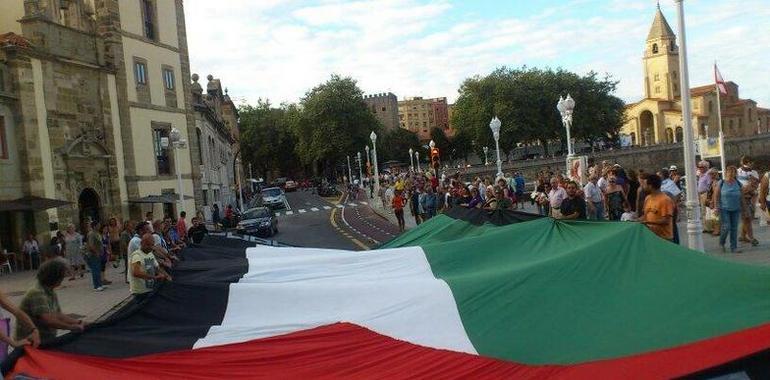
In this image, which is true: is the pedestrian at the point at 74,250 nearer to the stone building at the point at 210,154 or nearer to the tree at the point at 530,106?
the stone building at the point at 210,154

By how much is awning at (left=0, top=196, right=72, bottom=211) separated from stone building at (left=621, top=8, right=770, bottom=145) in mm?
106755

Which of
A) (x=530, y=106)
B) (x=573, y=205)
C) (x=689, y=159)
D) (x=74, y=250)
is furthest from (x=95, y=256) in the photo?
(x=530, y=106)

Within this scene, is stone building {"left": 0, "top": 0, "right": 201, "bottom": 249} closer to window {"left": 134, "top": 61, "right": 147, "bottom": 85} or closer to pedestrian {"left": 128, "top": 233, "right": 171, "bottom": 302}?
window {"left": 134, "top": 61, "right": 147, "bottom": 85}

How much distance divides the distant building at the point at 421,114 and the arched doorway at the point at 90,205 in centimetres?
14504

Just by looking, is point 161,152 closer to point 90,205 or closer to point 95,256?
point 90,205

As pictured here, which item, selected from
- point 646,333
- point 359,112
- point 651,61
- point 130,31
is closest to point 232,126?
point 359,112

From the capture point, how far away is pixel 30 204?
24.9 metres

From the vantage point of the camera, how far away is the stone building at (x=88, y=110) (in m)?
25.5

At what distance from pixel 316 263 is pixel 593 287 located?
358 centimetres

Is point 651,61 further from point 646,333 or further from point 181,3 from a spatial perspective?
point 646,333

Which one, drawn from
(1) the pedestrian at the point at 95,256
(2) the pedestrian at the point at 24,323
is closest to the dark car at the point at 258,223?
(1) the pedestrian at the point at 95,256

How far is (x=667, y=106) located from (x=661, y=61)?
10699 millimetres

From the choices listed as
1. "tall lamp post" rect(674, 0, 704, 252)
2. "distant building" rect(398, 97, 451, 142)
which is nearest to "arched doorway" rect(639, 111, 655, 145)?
"distant building" rect(398, 97, 451, 142)

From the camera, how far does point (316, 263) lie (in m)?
8.80
